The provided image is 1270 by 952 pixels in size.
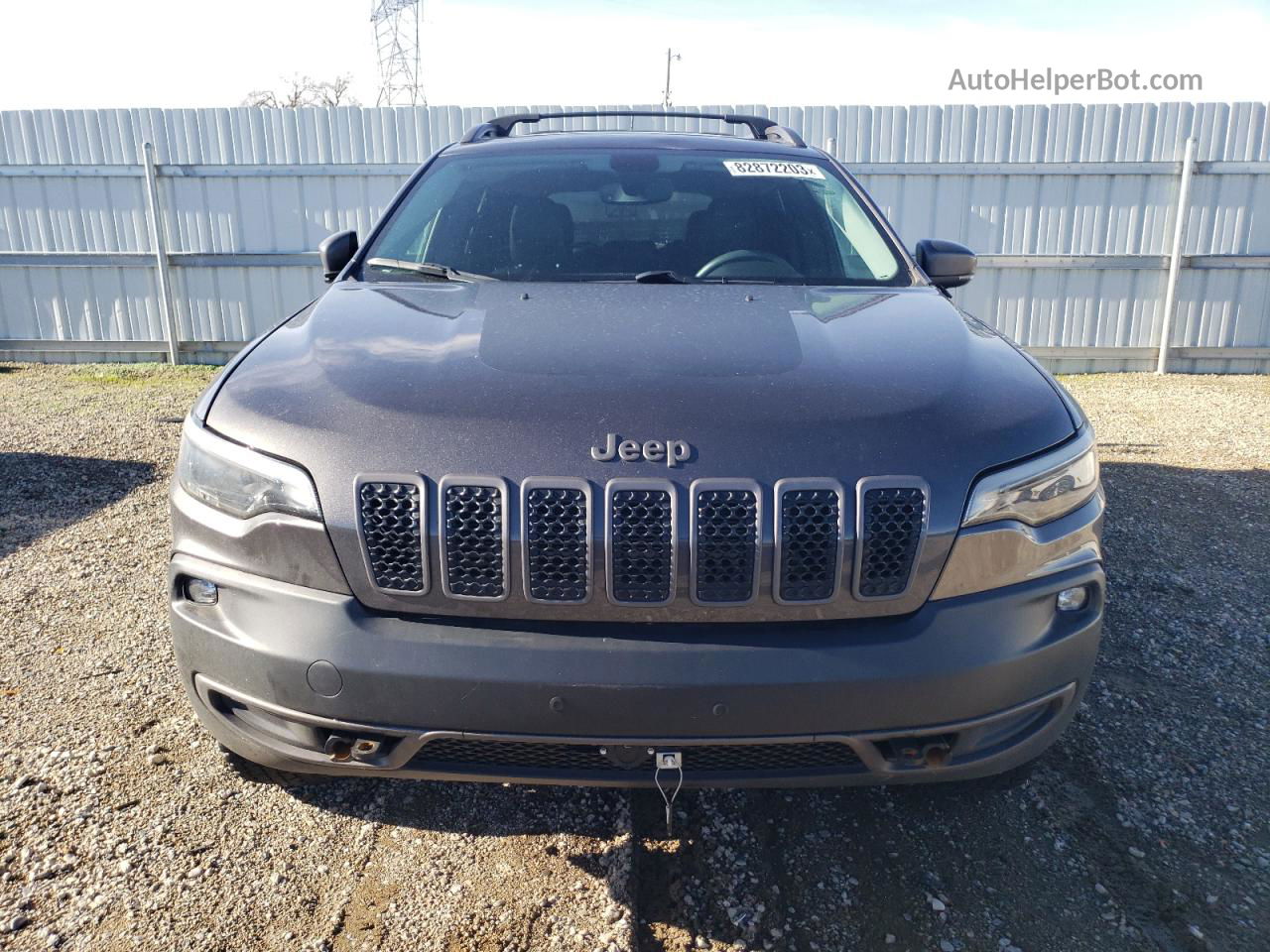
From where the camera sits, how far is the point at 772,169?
3545 mm

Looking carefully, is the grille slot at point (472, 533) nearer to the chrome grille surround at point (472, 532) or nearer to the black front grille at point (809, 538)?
the chrome grille surround at point (472, 532)

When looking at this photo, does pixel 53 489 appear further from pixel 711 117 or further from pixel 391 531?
pixel 391 531

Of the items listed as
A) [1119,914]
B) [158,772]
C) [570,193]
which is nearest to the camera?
[1119,914]

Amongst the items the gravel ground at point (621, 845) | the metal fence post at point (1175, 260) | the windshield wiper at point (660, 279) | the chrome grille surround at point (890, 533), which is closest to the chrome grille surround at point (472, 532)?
the chrome grille surround at point (890, 533)

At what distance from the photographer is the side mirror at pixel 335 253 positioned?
334 cm

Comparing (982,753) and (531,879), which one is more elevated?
(982,753)

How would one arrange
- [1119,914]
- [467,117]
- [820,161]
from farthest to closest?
1. [467,117]
2. [820,161]
3. [1119,914]

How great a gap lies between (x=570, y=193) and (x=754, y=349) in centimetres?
139

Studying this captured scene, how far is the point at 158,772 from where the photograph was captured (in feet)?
8.70

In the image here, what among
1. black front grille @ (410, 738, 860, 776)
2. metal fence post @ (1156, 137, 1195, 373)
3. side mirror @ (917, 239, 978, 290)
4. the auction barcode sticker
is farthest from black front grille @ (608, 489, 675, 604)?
metal fence post @ (1156, 137, 1195, 373)

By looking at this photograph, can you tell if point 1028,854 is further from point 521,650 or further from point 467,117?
point 467,117

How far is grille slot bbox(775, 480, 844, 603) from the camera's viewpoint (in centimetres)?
186

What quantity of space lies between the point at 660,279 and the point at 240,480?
1447mm

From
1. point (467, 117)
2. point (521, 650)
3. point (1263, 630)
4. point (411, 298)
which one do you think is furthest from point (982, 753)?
point (467, 117)
